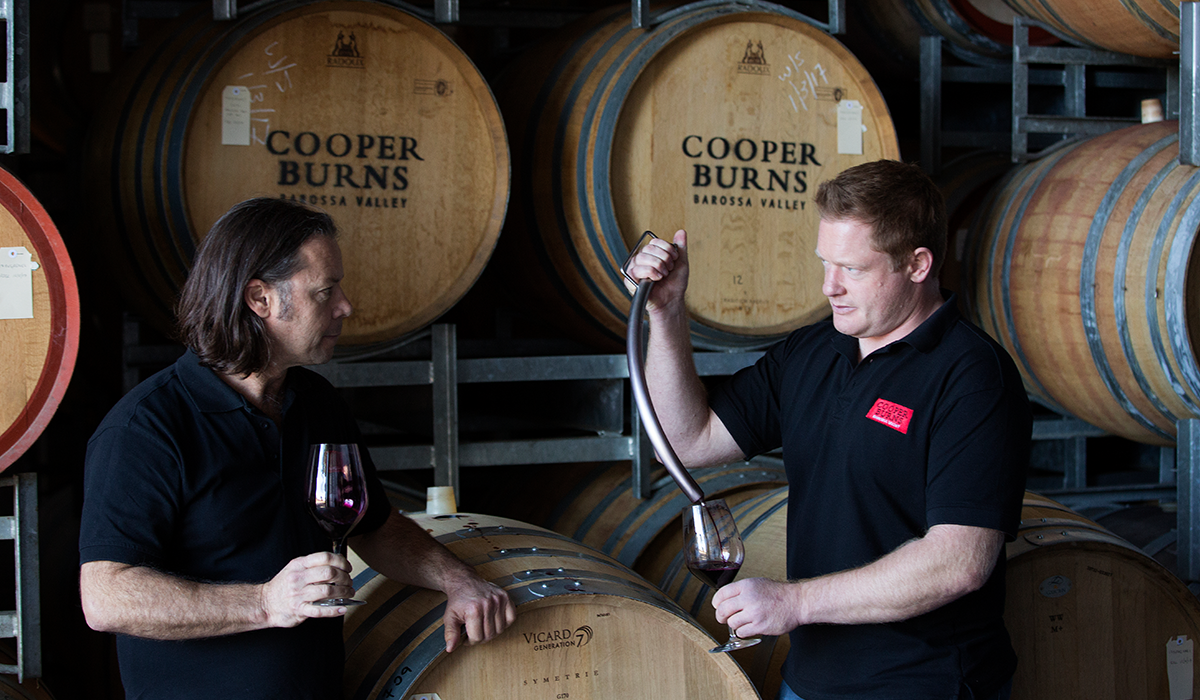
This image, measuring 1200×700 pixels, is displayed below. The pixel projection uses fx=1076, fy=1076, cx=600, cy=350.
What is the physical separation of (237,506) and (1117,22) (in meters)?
3.02

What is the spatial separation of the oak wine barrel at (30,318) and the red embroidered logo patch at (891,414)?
1596 mm

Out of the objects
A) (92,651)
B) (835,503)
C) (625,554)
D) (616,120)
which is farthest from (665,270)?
(92,651)

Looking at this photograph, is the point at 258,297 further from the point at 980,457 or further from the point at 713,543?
the point at 980,457

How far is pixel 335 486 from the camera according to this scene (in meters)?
1.69

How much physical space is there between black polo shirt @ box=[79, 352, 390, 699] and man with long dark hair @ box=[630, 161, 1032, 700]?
721mm

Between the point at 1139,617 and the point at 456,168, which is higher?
the point at 456,168

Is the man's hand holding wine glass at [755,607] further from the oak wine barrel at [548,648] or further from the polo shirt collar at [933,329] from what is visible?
the polo shirt collar at [933,329]

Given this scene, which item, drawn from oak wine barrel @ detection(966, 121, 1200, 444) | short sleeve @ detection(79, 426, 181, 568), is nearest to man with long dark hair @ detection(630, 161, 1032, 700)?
short sleeve @ detection(79, 426, 181, 568)

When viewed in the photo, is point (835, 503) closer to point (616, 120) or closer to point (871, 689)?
point (871, 689)

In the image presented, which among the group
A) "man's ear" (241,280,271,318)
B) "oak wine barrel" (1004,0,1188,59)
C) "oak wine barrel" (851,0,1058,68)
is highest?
"oak wine barrel" (851,0,1058,68)

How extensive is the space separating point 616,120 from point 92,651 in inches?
82.9

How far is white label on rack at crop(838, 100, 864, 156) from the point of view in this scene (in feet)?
9.99

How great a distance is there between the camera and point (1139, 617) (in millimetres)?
2320

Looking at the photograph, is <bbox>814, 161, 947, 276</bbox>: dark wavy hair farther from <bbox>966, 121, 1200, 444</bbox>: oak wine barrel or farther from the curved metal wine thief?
<bbox>966, 121, 1200, 444</bbox>: oak wine barrel
